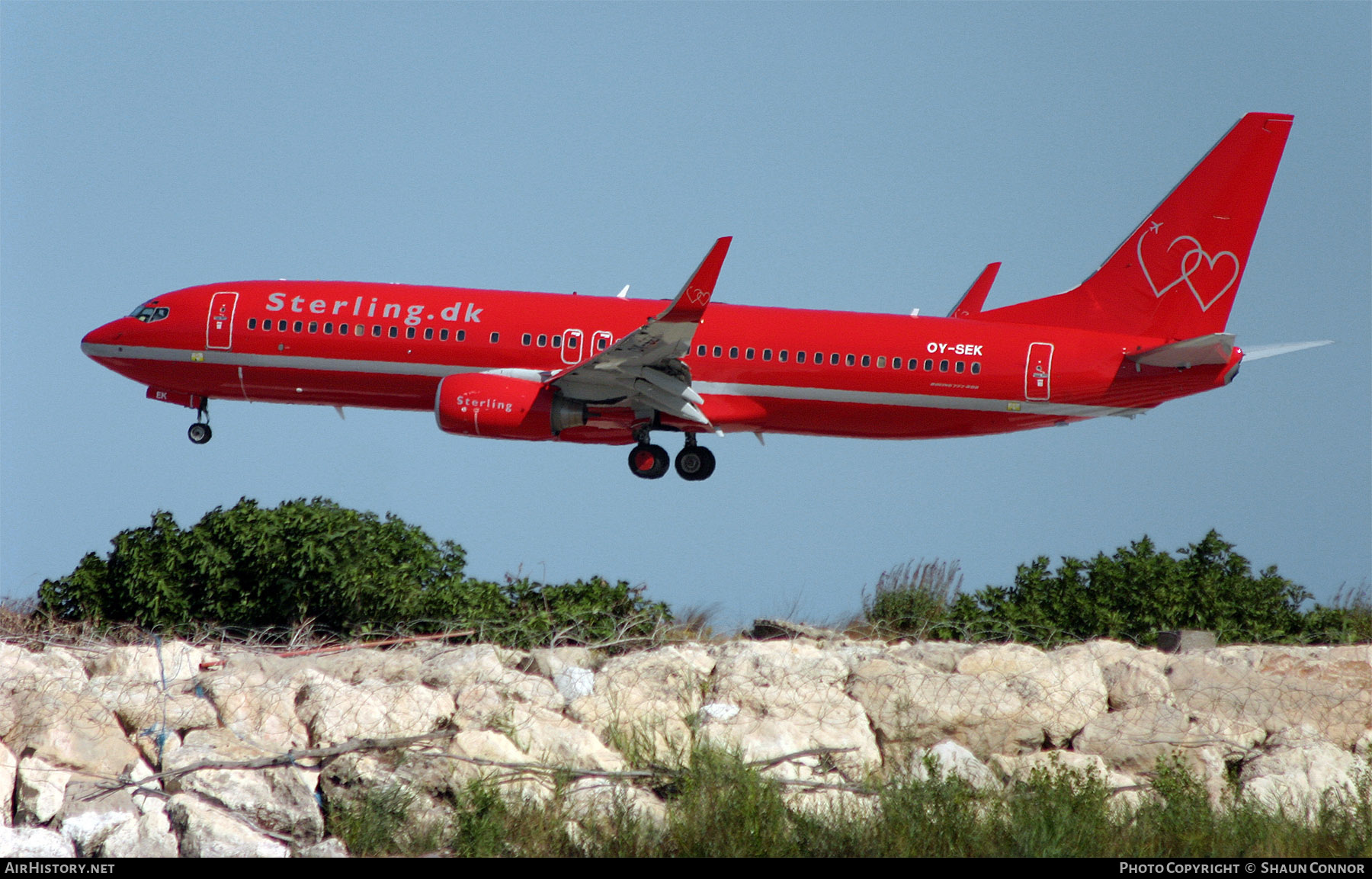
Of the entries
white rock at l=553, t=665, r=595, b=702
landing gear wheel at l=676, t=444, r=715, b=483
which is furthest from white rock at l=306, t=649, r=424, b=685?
landing gear wheel at l=676, t=444, r=715, b=483

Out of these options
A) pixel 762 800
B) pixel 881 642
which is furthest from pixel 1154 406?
pixel 762 800

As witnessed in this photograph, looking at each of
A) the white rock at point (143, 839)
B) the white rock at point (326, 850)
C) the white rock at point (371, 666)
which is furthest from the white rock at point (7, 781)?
the white rock at point (371, 666)

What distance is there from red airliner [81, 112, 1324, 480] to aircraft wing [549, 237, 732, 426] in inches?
2.7

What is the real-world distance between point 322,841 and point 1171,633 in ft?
47.3

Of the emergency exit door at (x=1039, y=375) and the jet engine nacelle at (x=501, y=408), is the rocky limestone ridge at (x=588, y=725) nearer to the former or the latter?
the jet engine nacelle at (x=501, y=408)

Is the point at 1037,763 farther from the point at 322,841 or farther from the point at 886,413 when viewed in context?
the point at 886,413

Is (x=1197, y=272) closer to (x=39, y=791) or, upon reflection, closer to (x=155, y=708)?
(x=155, y=708)

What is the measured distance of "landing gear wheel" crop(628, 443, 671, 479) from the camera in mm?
32969

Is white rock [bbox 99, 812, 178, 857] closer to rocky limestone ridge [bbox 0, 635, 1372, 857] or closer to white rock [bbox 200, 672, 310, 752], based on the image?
rocky limestone ridge [bbox 0, 635, 1372, 857]

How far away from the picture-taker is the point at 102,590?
1105 inches

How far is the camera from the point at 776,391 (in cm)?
3178

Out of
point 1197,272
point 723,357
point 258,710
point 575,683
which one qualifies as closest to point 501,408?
point 723,357

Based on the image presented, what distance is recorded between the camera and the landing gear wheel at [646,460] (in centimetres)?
3297
